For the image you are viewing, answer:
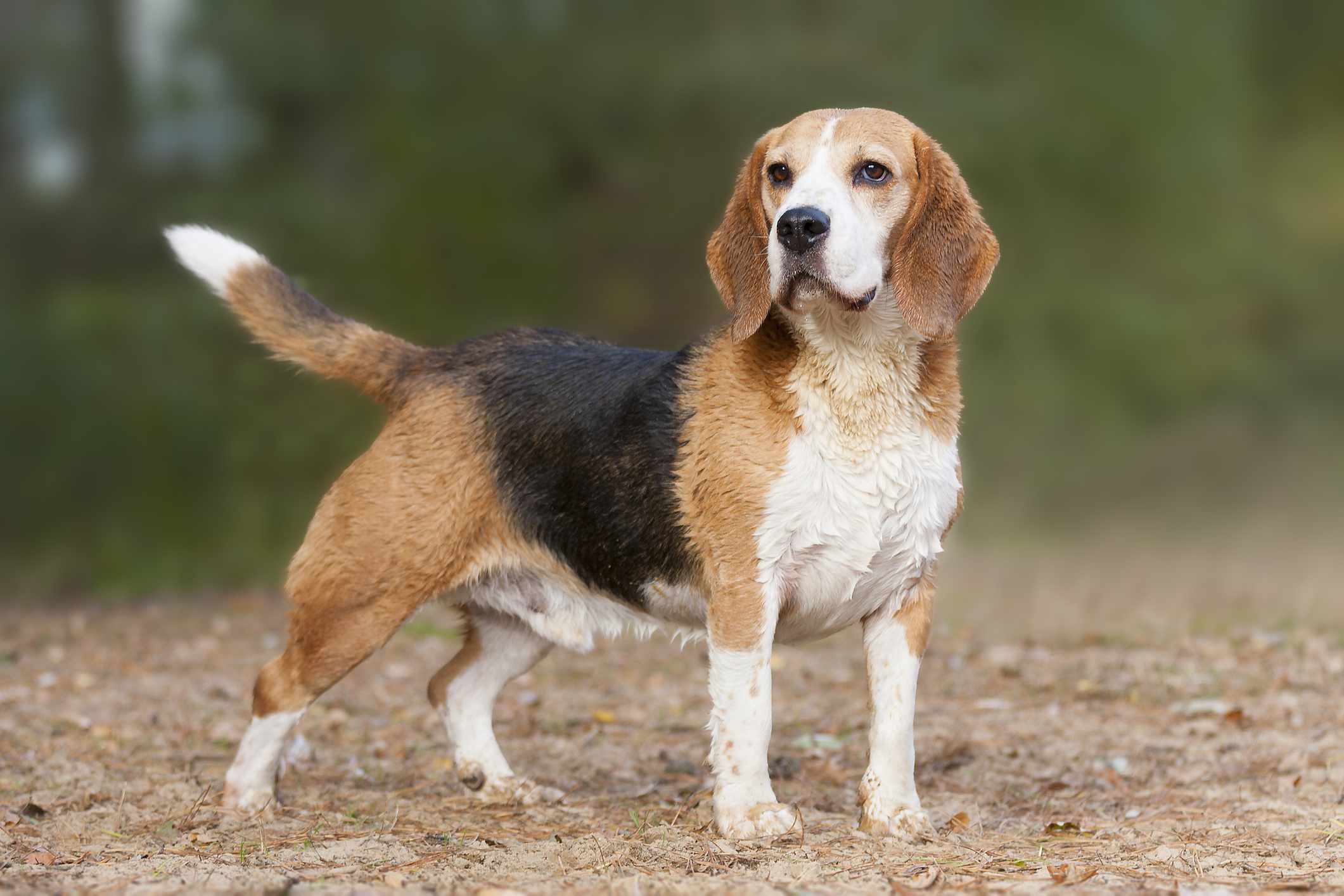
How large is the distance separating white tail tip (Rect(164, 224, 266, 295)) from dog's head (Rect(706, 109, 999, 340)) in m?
1.92

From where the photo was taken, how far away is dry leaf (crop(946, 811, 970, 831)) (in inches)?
194

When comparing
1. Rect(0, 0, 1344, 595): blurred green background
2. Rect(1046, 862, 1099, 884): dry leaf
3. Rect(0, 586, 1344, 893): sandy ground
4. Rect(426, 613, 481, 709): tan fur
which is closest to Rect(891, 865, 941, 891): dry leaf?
Rect(0, 586, 1344, 893): sandy ground

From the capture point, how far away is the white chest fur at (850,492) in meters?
4.58

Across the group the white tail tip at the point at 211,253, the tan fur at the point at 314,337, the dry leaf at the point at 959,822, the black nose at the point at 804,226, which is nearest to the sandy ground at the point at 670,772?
the dry leaf at the point at 959,822

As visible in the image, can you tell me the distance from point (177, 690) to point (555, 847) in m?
3.95

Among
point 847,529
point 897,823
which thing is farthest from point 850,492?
point 897,823

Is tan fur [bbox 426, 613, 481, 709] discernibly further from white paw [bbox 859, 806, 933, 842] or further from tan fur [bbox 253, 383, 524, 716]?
white paw [bbox 859, 806, 933, 842]

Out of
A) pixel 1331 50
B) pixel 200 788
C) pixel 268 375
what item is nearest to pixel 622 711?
pixel 200 788

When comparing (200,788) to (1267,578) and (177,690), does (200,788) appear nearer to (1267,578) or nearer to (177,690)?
(177,690)

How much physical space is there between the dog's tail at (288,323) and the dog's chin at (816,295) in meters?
1.66

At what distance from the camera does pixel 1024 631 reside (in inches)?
363

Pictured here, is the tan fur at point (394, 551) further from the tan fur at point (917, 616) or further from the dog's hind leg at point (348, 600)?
the tan fur at point (917, 616)

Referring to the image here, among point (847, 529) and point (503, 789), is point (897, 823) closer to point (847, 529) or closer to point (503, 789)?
point (847, 529)

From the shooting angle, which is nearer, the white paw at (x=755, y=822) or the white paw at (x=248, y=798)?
the white paw at (x=755, y=822)
